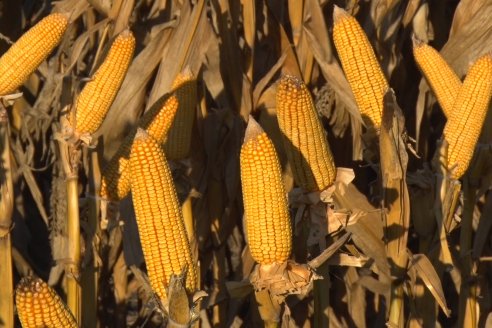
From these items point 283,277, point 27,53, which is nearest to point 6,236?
point 27,53

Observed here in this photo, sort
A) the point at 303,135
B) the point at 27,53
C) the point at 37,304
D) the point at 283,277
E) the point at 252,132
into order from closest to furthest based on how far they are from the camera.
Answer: the point at 37,304, the point at 252,132, the point at 283,277, the point at 303,135, the point at 27,53

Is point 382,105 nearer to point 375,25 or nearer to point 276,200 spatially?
point 276,200

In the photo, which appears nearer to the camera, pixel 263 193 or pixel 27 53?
pixel 263 193

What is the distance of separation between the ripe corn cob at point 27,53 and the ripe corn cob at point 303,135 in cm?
93

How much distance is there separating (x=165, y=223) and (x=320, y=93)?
6.34ft

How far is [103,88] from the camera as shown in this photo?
3660 mm

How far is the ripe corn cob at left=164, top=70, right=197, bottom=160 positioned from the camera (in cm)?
398

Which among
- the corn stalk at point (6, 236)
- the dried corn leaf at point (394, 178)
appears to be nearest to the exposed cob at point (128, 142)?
the corn stalk at point (6, 236)

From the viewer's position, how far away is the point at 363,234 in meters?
3.79

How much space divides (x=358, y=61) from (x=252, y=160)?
2.73 ft

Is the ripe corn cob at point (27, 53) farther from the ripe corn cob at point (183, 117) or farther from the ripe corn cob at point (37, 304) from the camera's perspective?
the ripe corn cob at point (37, 304)

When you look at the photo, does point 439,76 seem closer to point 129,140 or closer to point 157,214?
point 129,140

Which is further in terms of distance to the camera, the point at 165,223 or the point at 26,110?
the point at 26,110

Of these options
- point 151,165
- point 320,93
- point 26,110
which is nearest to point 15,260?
point 26,110
